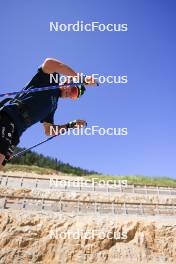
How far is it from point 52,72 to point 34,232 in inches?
592

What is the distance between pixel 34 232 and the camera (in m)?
17.0

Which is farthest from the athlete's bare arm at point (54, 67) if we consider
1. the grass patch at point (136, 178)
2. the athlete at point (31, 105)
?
the grass patch at point (136, 178)

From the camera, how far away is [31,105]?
360 cm

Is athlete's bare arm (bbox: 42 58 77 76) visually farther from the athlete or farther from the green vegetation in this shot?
the green vegetation

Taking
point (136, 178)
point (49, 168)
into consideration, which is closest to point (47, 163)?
point (49, 168)

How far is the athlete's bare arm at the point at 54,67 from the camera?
11.7 feet

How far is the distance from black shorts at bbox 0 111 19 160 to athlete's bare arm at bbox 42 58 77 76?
746mm

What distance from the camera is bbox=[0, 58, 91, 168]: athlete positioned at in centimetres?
336

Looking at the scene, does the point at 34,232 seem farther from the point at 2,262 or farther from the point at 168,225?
the point at 168,225

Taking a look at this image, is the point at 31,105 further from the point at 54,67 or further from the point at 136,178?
the point at 136,178

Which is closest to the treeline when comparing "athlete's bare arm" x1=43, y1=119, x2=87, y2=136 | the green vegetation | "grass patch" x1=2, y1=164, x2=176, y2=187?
the green vegetation

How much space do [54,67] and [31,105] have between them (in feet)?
1.73

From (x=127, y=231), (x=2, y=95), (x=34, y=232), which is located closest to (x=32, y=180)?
(x=34, y=232)

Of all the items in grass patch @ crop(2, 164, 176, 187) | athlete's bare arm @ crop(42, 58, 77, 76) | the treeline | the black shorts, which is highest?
the treeline
